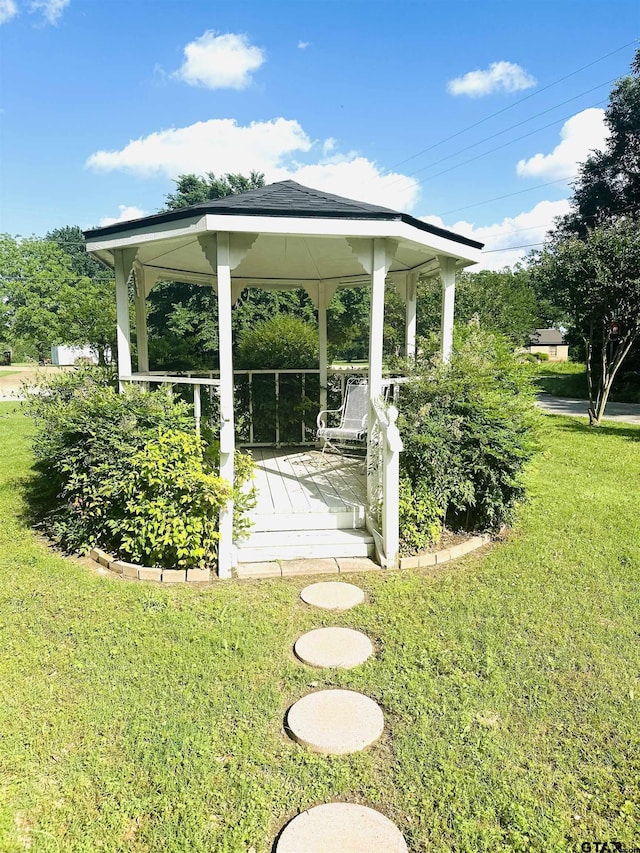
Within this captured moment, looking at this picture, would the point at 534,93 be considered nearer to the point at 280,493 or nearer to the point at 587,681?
the point at 280,493

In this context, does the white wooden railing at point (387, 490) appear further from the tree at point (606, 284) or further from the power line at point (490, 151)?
the power line at point (490, 151)

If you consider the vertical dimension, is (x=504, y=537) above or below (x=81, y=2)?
below

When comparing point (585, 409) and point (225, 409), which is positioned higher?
point (225, 409)

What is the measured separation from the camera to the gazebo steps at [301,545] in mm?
4109

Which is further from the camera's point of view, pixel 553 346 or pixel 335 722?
pixel 553 346

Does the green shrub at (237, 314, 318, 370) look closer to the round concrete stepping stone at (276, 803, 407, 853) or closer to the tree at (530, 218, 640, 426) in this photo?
the round concrete stepping stone at (276, 803, 407, 853)

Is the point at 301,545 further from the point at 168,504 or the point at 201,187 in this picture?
the point at 201,187

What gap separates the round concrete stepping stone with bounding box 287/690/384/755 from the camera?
2178mm

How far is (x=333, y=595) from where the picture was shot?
Answer: 3.55 metres

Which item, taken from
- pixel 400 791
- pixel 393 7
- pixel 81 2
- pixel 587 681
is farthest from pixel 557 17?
pixel 400 791

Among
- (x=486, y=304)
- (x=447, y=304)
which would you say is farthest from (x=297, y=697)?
(x=486, y=304)

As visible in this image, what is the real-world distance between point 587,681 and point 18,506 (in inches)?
213

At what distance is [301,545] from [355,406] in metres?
2.69

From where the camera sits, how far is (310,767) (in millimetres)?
2064
